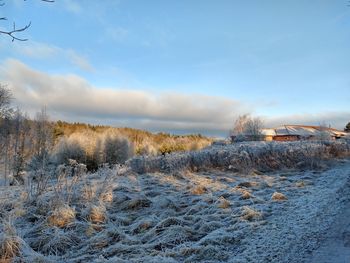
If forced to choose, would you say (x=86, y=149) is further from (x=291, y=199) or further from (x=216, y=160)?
(x=291, y=199)

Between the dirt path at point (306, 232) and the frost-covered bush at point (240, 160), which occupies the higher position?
the frost-covered bush at point (240, 160)

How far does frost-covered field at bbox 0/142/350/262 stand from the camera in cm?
478

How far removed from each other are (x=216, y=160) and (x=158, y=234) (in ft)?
21.8

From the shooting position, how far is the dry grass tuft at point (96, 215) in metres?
6.27

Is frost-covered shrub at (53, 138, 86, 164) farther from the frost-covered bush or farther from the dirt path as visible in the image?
the dirt path

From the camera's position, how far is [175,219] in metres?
6.01

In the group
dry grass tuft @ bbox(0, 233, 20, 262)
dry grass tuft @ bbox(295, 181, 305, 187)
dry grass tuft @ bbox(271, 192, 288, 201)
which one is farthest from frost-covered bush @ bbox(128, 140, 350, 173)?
dry grass tuft @ bbox(0, 233, 20, 262)

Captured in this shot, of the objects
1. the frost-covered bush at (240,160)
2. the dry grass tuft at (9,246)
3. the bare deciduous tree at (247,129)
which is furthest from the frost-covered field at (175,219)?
the bare deciduous tree at (247,129)

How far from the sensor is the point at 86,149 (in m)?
28.1

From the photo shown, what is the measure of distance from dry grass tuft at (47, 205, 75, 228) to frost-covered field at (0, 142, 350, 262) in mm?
15

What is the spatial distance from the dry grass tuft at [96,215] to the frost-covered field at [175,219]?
0.05 ft

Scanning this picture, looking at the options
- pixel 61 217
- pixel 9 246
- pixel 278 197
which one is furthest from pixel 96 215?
pixel 278 197

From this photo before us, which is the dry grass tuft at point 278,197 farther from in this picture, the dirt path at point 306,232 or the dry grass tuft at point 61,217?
the dry grass tuft at point 61,217

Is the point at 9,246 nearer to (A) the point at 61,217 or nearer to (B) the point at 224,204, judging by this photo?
(A) the point at 61,217
